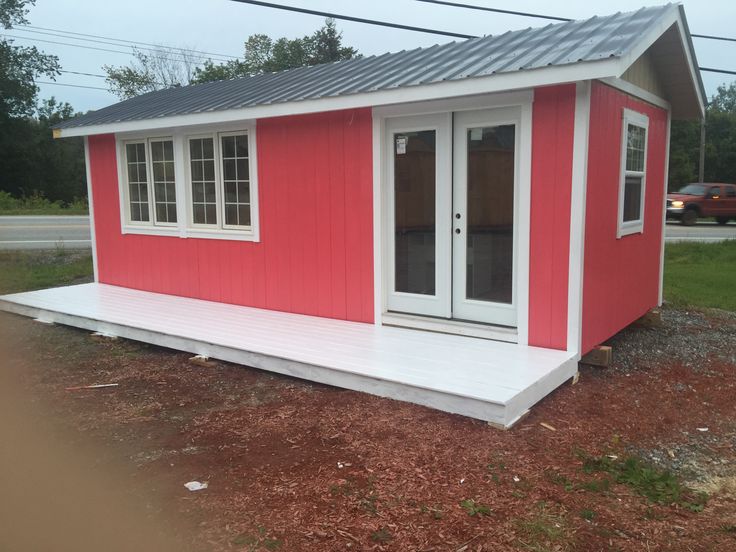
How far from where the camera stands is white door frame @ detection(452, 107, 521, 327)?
513 centimetres

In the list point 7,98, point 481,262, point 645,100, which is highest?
point 7,98

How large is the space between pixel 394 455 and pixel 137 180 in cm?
594

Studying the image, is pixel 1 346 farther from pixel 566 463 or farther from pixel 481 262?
pixel 566 463

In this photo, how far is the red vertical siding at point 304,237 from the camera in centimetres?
600

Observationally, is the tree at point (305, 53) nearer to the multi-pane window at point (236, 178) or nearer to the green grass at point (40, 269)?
the green grass at point (40, 269)

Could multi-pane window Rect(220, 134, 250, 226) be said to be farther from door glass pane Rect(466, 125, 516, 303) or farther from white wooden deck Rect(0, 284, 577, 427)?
door glass pane Rect(466, 125, 516, 303)

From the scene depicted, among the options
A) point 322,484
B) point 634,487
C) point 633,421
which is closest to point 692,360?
point 633,421

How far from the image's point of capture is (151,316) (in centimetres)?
670

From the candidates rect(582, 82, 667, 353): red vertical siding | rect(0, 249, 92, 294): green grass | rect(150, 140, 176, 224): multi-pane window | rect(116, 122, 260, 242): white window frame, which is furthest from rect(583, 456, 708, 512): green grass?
rect(0, 249, 92, 294): green grass

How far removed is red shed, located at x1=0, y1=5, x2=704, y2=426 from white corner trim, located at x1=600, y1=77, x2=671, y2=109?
0.04 m

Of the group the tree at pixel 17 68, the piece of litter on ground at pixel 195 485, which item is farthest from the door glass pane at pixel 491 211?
the tree at pixel 17 68

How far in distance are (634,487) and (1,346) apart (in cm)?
604

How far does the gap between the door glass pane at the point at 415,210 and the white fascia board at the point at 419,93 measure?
19.5 inches

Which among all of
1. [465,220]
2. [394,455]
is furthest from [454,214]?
[394,455]
